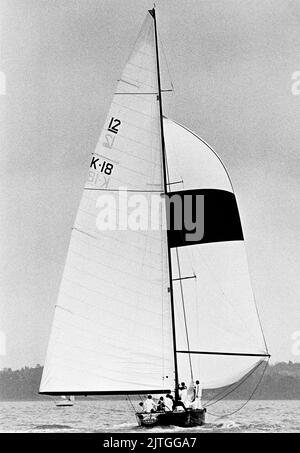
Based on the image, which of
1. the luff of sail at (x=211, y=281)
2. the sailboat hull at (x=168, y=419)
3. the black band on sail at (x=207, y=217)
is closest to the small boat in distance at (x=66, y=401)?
the sailboat hull at (x=168, y=419)

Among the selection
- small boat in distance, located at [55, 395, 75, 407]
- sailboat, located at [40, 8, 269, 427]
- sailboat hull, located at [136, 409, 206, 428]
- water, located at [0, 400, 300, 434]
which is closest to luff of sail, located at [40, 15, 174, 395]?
sailboat, located at [40, 8, 269, 427]

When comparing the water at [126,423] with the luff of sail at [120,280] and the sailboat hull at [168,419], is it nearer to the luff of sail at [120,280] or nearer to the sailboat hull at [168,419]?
the sailboat hull at [168,419]

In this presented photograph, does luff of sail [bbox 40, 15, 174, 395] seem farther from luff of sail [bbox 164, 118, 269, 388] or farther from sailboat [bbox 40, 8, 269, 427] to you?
luff of sail [bbox 164, 118, 269, 388]

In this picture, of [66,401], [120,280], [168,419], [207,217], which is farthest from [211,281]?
[66,401]

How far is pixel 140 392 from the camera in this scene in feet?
61.9

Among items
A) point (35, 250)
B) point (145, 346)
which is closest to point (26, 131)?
point (35, 250)

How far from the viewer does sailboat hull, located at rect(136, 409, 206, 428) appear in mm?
18391

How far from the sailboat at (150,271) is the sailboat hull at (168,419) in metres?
0.31

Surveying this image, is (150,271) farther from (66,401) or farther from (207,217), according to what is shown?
(66,401)

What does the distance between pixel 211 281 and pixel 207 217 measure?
1.35 metres

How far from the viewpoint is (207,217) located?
20.0 metres

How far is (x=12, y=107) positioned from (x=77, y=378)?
5.57m
